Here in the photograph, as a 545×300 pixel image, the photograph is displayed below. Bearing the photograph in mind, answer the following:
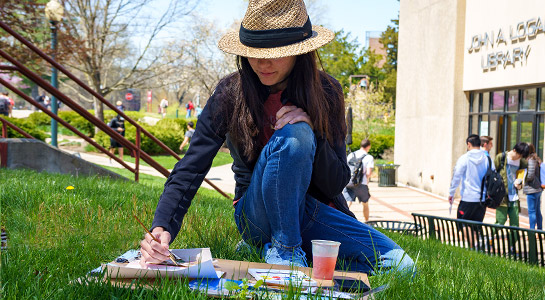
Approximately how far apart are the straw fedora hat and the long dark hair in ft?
0.52

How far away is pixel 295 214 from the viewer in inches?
107

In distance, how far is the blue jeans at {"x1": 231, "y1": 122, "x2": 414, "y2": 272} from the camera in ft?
8.87

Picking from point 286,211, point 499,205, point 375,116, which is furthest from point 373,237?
point 375,116

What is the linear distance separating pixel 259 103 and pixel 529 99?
12850mm

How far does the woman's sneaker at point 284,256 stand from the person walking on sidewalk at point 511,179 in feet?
25.8

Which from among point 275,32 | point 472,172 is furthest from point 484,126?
point 275,32

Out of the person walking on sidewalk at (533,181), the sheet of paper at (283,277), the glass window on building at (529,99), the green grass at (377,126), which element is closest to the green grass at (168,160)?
the green grass at (377,126)

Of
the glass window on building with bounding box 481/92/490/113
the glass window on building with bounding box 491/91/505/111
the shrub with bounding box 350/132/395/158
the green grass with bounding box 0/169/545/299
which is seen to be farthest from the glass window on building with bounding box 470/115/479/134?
the shrub with bounding box 350/132/395/158

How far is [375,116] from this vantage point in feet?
118

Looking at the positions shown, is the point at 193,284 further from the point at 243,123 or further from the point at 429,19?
the point at 429,19

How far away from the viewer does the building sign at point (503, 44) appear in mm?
13281

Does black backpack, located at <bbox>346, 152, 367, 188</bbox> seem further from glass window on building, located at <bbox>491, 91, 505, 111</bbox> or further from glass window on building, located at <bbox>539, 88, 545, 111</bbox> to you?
glass window on building, located at <bbox>491, 91, 505, 111</bbox>

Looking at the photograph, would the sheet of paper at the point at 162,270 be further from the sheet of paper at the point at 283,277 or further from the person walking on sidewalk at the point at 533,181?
the person walking on sidewalk at the point at 533,181

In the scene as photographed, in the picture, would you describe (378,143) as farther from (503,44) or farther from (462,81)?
(503,44)
